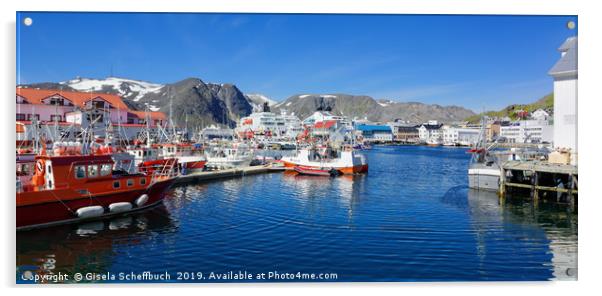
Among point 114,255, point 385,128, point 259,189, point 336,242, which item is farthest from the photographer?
point 385,128

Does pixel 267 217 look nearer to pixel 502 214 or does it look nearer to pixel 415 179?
pixel 502 214

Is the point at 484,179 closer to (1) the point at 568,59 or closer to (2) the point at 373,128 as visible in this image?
(1) the point at 568,59

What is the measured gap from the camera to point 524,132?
736 inches

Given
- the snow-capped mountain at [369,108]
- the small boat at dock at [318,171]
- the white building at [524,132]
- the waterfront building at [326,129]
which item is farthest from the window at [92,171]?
the snow-capped mountain at [369,108]

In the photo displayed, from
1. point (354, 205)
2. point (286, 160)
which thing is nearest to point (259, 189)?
point (354, 205)

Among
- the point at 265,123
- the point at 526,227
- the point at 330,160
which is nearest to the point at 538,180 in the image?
the point at 526,227

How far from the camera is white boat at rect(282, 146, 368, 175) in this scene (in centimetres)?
2675

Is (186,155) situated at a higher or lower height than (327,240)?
higher

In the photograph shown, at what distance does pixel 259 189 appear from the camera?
63.0 feet

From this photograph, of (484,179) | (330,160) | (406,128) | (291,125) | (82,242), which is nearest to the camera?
(82,242)

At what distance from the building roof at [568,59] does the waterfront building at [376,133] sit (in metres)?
89.1

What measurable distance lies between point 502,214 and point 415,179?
414 inches

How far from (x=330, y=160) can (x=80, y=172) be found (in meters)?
18.5

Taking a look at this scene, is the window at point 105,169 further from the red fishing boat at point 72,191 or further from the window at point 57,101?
the window at point 57,101
